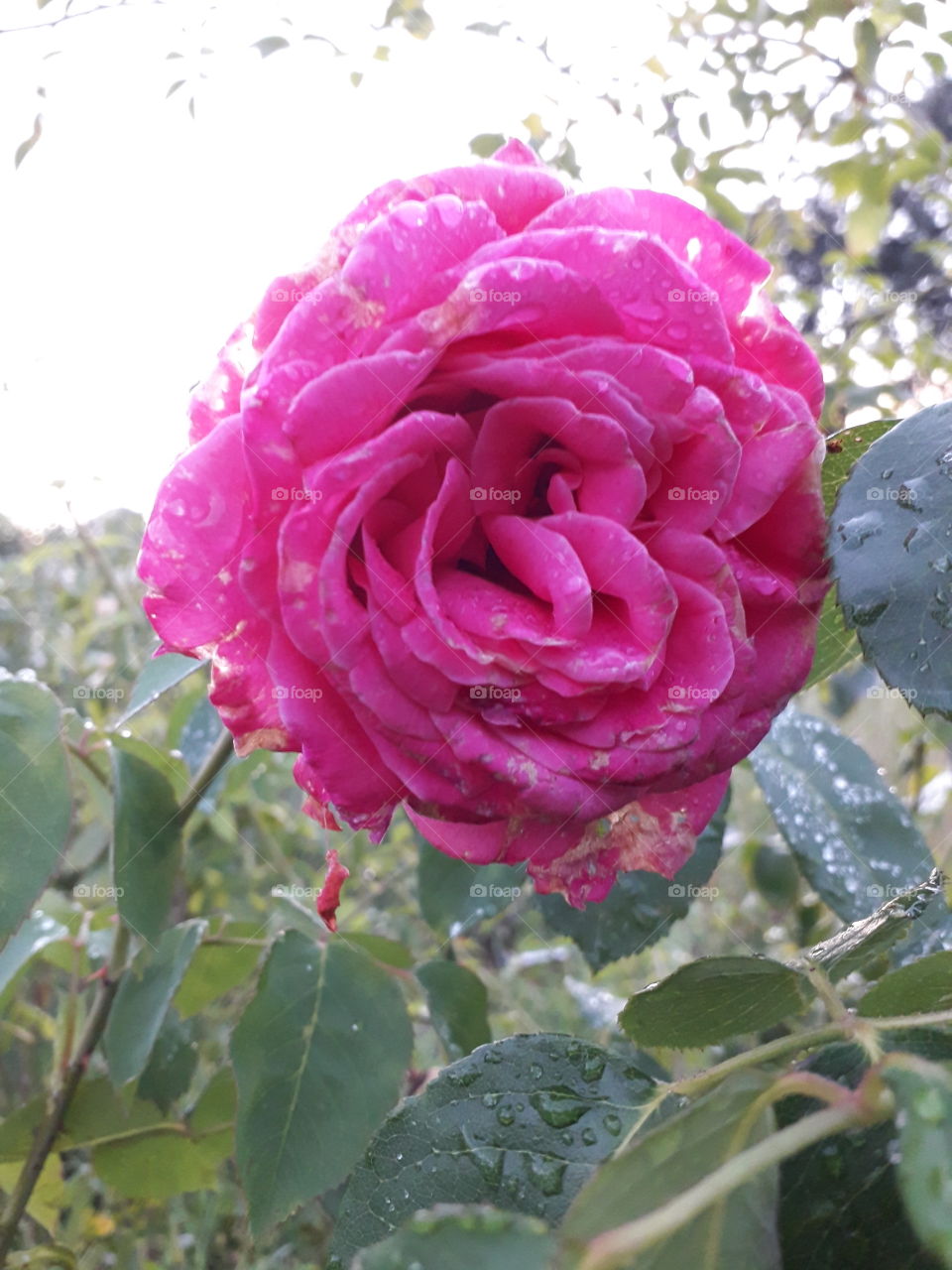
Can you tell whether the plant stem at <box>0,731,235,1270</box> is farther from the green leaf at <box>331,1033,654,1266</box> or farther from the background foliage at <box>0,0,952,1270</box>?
the green leaf at <box>331,1033,654,1266</box>

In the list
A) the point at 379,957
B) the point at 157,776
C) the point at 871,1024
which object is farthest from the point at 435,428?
the point at 379,957

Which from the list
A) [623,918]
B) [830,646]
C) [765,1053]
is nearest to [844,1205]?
[765,1053]

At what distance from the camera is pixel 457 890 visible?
31.3 inches

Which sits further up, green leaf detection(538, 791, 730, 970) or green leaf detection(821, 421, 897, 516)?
green leaf detection(821, 421, 897, 516)

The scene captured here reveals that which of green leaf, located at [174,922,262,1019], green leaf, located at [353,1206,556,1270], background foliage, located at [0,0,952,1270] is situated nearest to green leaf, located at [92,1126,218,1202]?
background foliage, located at [0,0,952,1270]

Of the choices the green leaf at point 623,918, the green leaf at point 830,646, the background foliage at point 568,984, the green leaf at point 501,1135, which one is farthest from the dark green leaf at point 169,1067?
the green leaf at point 830,646

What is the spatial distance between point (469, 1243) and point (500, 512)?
302 millimetres

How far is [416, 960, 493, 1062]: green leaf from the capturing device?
30.9 inches

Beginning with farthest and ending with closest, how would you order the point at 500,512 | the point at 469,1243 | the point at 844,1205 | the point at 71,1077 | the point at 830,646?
the point at 71,1077 < the point at 830,646 < the point at 500,512 < the point at 844,1205 < the point at 469,1243

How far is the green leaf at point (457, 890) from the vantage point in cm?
78

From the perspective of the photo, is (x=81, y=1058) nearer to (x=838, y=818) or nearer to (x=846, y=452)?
(x=838, y=818)

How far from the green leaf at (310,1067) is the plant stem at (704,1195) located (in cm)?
41

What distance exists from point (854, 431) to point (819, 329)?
1.27 metres

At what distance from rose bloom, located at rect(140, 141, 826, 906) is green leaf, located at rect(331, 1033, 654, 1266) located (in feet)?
0.29
